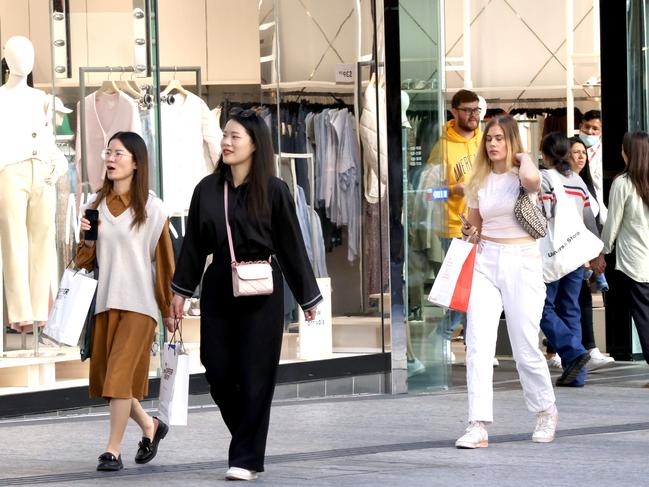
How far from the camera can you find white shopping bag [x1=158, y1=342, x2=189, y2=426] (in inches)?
311

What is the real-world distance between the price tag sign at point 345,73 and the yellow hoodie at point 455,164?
765mm

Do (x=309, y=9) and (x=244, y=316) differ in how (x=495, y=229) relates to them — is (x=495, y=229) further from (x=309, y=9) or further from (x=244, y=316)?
(x=309, y=9)

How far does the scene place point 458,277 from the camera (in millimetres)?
8820

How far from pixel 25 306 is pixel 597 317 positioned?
5913mm

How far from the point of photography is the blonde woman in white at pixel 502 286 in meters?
8.70

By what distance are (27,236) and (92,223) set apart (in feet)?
8.25

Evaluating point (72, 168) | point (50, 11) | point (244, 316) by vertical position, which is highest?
point (50, 11)

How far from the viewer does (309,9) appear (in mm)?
11734

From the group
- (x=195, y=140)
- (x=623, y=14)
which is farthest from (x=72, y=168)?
(x=623, y=14)

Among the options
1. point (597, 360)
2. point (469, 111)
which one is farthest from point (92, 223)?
point (597, 360)

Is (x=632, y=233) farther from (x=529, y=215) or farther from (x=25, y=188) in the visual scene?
(x=25, y=188)

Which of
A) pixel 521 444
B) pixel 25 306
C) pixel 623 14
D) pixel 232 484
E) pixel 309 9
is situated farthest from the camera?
pixel 623 14

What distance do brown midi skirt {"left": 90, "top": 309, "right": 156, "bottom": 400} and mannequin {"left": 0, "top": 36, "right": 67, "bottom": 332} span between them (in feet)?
8.25

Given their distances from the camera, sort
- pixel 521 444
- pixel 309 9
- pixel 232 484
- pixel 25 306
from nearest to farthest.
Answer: pixel 232 484 → pixel 521 444 → pixel 25 306 → pixel 309 9
